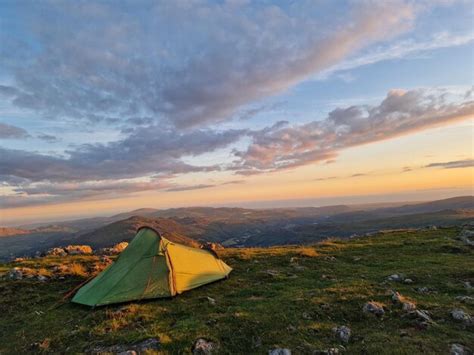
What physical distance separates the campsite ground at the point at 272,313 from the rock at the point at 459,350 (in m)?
0.15

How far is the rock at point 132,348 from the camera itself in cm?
862

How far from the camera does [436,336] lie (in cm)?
851

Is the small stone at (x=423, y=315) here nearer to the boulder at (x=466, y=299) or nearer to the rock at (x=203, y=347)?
the boulder at (x=466, y=299)

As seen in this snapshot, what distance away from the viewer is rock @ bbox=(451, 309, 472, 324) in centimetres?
926

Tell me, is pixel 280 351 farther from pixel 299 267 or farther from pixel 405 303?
pixel 299 267

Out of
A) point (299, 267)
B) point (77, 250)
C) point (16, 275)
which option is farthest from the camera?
point (77, 250)

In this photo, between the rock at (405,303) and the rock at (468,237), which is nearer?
the rock at (405,303)

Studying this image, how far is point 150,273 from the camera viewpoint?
47.7 feet

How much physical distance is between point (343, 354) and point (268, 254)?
14884 millimetres

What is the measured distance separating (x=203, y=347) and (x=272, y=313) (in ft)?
10.5


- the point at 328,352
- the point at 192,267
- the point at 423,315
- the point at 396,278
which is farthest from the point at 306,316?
the point at 192,267

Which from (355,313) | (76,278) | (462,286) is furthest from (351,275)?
(76,278)

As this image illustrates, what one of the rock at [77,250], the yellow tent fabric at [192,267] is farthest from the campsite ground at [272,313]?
the rock at [77,250]

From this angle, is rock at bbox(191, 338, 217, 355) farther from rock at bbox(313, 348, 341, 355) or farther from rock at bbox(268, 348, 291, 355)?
rock at bbox(313, 348, 341, 355)
